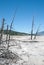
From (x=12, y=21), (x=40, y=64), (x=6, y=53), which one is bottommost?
(x=40, y=64)

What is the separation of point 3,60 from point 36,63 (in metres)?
2.45

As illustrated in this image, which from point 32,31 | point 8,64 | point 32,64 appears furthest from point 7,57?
point 32,31

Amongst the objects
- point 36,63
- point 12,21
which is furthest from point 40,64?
point 12,21

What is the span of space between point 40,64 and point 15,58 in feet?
6.33

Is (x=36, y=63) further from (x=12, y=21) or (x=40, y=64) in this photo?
(x=12, y=21)

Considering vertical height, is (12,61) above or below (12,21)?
below

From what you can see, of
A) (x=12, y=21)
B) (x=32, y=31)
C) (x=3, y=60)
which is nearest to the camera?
(x=3, y=60)

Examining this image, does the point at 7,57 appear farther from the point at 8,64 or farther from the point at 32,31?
the point at 32,31

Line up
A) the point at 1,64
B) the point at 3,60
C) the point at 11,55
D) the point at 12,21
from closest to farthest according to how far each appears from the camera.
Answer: the point at 1,64 → the point at 3,60 → the point at 11,55 → the point at 12,21

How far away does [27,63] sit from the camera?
1044 cm

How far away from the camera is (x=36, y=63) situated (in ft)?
34.8

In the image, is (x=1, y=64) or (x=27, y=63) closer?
(x=1, y=64)

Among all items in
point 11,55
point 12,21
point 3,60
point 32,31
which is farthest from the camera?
point 32,31

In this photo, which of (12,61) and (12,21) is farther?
(12,21)
